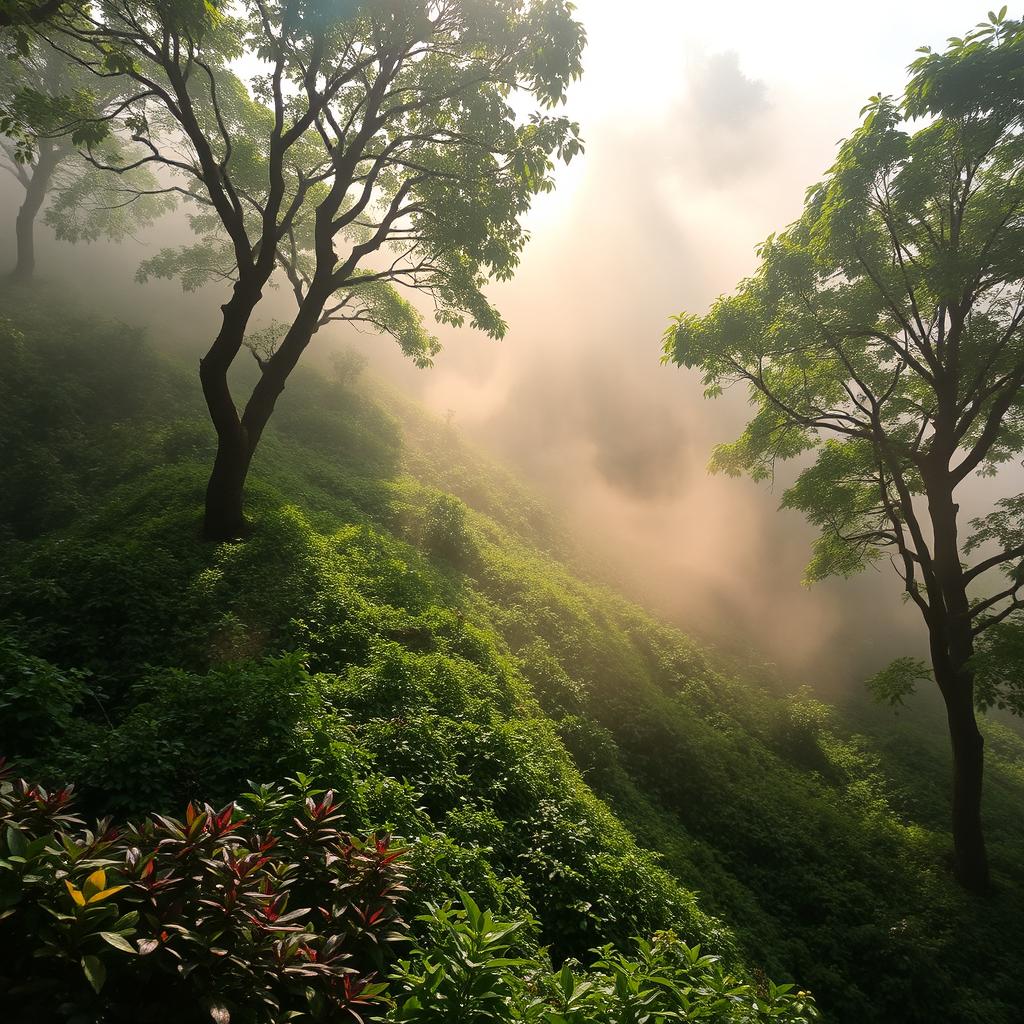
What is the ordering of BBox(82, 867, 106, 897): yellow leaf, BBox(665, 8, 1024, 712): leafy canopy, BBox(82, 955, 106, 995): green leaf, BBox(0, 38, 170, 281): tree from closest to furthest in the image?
BBox(82, 955, 106, 995): green leaf → BBox(82, 867, 106, 897): yellow leaf → BBox(665, 8, 1024, 712): leafy canopy → BBox(0, 38, 170, 281): tree

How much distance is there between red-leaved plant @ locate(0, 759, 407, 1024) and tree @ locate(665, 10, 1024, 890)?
1082cm

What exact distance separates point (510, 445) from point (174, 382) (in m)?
21.0

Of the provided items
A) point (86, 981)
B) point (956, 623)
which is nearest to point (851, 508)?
point (956, 623)

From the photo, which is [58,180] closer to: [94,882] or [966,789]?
[94,882]

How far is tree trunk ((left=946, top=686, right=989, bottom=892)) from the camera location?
31.8 ft

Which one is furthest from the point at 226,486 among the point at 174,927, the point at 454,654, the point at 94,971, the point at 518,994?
the point at 518,994

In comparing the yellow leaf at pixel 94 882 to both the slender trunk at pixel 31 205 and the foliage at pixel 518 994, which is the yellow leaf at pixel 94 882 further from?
the slender trunk at pixel 31 205

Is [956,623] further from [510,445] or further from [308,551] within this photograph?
[510,445]

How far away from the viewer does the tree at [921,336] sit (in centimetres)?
838

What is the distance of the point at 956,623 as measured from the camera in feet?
32.9

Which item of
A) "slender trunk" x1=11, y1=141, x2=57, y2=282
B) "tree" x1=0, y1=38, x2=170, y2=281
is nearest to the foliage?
"tree" x1=0, y1=38, x2=170, y2=281

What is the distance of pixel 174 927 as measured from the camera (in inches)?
90.4

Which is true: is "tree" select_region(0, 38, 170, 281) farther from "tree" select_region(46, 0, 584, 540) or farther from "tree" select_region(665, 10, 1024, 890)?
"tree" select_region(665, 10, 1024, 890)

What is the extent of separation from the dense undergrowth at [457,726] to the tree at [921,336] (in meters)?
3.29
